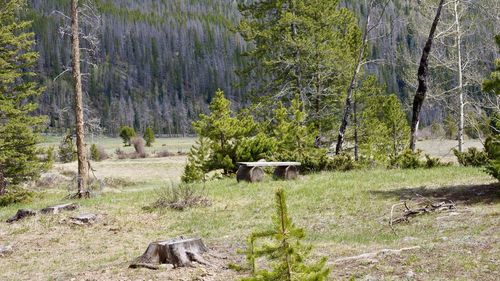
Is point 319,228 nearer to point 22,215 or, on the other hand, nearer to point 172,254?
point 172,254

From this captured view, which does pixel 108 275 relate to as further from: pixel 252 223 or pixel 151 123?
pixel 151 123

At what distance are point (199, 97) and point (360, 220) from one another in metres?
141

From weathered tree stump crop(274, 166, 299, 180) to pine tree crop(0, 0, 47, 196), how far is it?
11.4m

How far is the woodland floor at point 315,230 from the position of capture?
25.1 feet

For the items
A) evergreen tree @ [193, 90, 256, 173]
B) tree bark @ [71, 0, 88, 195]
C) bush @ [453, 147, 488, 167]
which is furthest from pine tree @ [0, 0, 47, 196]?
bush @ [453, 147, 488, 167]

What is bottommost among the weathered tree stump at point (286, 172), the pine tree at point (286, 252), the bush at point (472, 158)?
the weathered tree stump at point (286, 172)

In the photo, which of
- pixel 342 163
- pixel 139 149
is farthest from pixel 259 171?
pixel 139 149

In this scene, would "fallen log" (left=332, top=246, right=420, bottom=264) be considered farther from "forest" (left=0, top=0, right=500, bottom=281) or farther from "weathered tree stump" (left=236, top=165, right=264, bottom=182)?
"weathered tree stump" (left=236, top=165, right=264, bottom=182)

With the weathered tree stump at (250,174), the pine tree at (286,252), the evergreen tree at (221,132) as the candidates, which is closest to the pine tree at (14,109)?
the evergreen tree at (221,132)

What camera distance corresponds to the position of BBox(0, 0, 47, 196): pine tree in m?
22.4

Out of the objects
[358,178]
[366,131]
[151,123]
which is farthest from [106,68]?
[358,178]

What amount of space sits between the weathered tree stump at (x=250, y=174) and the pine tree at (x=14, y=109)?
33.5 feet

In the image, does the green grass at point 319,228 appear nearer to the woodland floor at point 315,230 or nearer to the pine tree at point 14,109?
the woodland floor at point 315,230

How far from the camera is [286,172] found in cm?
1825
